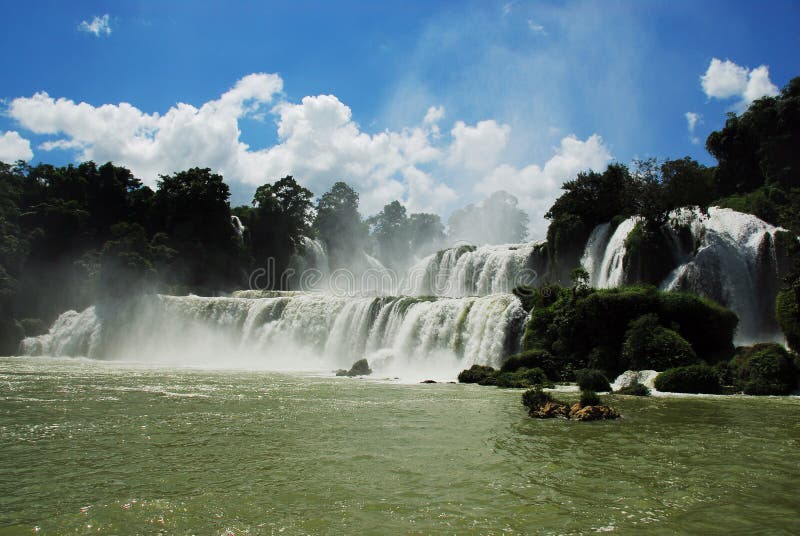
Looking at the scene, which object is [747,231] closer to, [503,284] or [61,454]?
[503,284]

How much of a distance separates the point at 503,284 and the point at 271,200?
32256 millimetres

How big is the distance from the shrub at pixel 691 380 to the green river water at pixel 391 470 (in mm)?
3456

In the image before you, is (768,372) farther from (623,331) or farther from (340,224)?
(340,224)

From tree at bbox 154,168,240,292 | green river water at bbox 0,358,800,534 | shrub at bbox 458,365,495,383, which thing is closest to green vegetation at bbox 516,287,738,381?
shrub at bbox 458,365,495,383

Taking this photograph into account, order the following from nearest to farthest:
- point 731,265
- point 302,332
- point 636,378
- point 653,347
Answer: point 636,378 < point 653,347 < point 731,265 < point 302,332

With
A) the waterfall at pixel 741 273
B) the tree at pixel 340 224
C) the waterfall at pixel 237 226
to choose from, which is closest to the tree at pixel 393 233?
the tree at pixel 340 224

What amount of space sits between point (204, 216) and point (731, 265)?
1803 inches

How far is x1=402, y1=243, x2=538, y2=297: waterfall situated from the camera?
39812mm

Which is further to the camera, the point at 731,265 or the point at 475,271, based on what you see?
the point at 475,271

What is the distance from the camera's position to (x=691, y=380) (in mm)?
17250

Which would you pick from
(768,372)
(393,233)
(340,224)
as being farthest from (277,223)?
(768,372)

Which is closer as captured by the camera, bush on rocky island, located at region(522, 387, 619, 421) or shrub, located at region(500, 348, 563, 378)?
bush on rocky island, located at region(522, 387, 619, 421)

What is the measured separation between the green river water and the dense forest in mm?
19305

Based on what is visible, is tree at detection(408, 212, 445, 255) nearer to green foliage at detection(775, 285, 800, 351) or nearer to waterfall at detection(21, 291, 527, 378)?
waterfall at detection(21, 291, 527, 378)
